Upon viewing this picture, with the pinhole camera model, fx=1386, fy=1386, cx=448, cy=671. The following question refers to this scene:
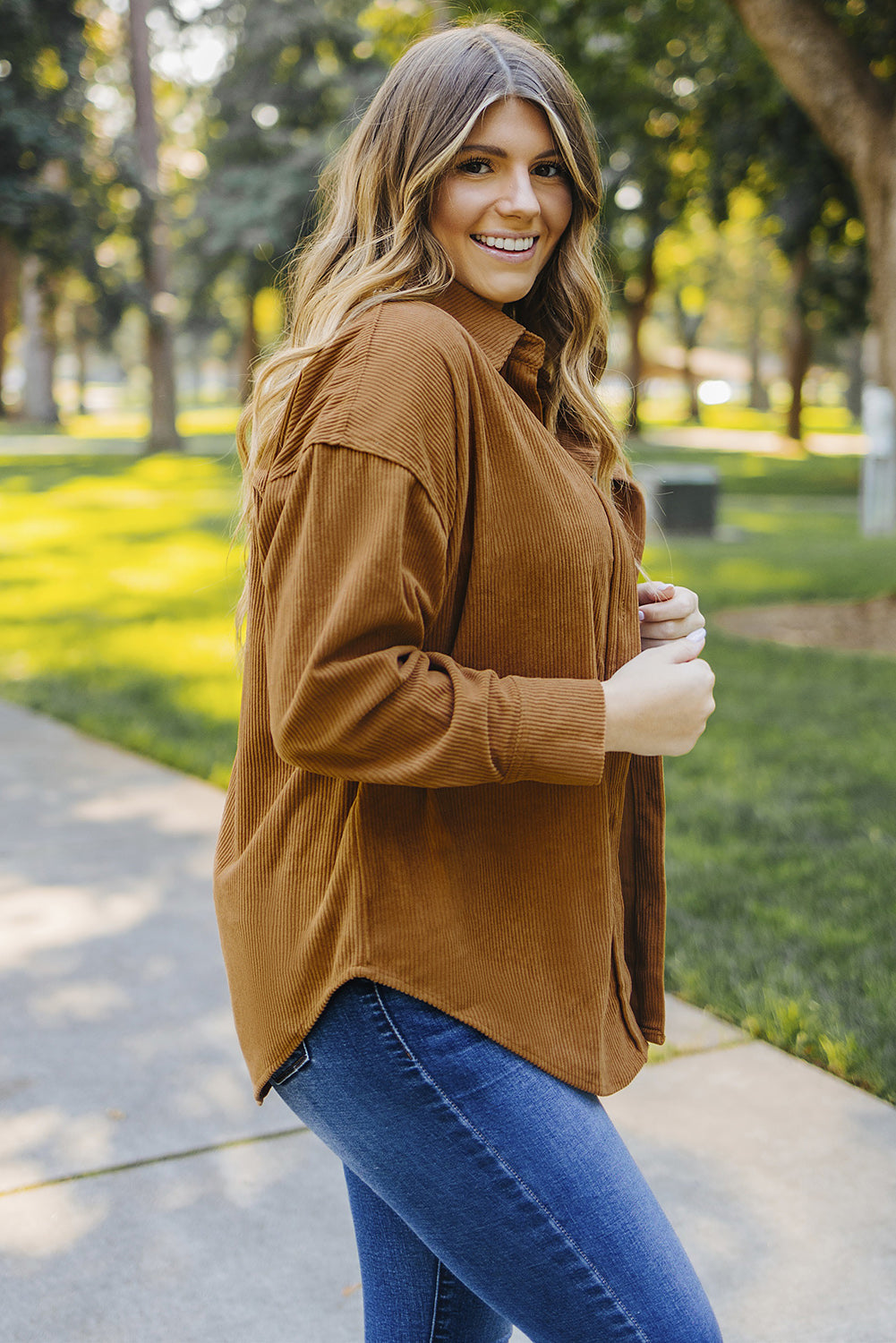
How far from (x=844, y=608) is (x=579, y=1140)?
916 centimetres

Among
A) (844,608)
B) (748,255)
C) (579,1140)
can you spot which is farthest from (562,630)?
(748,255)

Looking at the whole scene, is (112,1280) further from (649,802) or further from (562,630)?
(562,630)

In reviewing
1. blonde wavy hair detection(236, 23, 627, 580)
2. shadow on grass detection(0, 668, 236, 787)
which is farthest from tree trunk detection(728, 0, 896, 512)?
blonde wavy hair detection(236, 23, 627, 580)

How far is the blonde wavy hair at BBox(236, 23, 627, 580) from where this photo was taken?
148 centimetres

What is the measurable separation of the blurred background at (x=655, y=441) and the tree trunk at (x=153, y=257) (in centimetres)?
8

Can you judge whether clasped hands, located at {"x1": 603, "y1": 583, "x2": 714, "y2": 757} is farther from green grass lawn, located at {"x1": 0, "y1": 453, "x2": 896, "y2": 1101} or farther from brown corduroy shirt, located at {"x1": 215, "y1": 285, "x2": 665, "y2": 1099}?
green grass lawn, located at {"x1": 0, "y1": 453, "x2": 896, "y2": 1101}

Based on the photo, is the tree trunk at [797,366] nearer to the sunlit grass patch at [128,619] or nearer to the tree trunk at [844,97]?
the sunlit grass patch at [128,619]

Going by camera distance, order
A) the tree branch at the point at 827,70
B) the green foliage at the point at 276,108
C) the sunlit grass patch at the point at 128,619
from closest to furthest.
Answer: the sunlit grass patch at the point at 128,619, the tree branch at the point at 827,70, the green foliage at the point at 276,108

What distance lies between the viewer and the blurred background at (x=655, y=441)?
4.57 metres

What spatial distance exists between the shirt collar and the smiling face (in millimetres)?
17

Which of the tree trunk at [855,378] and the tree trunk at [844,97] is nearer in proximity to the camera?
the tree trunk at [844,97]

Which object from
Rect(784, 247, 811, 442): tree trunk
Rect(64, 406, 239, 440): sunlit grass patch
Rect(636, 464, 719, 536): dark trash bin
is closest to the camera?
Rect(636, 464, 719, 536): dark trash bin

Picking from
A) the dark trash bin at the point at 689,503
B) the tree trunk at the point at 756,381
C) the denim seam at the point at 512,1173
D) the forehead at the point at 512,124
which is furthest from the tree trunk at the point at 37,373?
the denim seam at the point at 512,1173

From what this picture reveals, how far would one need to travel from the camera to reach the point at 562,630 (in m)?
1.42
